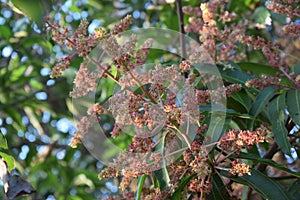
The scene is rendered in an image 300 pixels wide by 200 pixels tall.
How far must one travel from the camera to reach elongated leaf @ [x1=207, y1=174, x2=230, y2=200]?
1465mm

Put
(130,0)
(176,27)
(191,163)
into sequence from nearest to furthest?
1. (191,163)
2. (176,27)
3. (130,0)

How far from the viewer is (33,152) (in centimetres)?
303

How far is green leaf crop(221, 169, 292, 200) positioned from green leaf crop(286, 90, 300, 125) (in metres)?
0.20

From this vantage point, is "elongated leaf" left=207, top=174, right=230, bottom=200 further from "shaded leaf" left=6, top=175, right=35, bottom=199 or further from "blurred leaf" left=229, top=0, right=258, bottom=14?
"blurred leaf" left=229, top=0, right=258, bottom=14

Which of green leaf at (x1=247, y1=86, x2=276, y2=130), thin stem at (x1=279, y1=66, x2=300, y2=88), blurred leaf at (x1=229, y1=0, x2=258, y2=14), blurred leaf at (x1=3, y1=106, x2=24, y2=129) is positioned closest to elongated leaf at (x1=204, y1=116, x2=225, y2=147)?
green leaf at (x1=247, y1=86, x2=276, y2=130)

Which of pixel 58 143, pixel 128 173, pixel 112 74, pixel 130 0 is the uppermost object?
pixel 112 74

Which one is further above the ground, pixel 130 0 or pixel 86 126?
pixel 86 126

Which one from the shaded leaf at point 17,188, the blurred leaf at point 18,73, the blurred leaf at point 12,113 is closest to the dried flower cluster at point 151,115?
the shaded leaf at point 17,188

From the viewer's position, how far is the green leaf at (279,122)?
4.99 ft

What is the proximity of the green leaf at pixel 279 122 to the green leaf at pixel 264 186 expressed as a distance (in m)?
0.13

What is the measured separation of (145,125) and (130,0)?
197 cm

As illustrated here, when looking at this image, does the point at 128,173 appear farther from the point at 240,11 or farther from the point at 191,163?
the point at 240,11

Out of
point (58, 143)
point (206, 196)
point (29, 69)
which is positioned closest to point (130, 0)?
Answer: point (29, 69)

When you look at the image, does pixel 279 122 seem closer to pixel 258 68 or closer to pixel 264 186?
pixel 264 186
